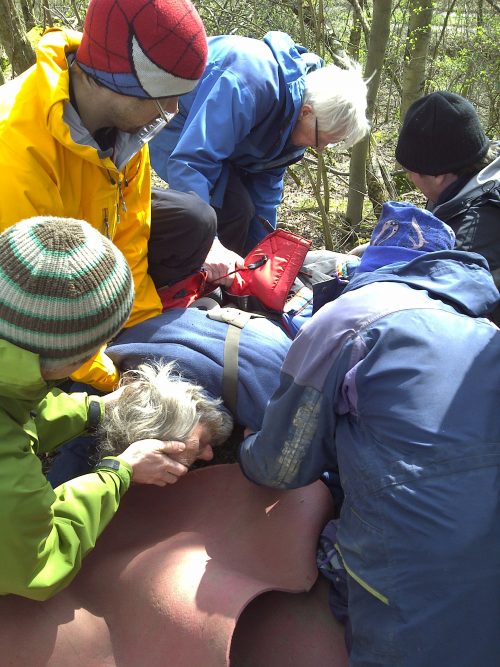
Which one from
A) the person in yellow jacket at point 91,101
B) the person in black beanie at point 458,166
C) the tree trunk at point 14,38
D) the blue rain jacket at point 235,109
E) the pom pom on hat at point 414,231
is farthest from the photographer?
the tree trunk at point 14,38

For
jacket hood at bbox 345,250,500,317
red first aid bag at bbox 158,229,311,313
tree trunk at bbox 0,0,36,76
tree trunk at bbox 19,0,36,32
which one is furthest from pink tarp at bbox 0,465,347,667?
tree trunk at bbox 19,0,36,32

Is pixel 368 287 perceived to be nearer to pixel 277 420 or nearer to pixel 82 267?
pixel 277 420

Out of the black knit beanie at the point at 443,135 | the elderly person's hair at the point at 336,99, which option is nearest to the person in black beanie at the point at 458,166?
the black knit beanie at the point at 443,135

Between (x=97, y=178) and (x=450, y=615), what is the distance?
5.34ft

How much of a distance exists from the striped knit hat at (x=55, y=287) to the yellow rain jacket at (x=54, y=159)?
1.80 ft

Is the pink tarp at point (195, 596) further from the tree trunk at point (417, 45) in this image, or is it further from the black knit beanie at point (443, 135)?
the tree trunk at point (417, 45)

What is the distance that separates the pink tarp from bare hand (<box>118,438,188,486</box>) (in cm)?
16

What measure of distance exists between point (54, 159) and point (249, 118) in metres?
1.25

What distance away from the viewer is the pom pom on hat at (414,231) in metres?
1.70

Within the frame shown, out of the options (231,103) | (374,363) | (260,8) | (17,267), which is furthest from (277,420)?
(260,8)

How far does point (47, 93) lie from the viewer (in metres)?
1.83

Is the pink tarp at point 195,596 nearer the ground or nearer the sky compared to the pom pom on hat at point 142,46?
nearer the ground

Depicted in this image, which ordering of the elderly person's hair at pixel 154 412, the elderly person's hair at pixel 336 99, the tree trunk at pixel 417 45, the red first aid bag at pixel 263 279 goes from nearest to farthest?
the elderly person's hair at pixel 154 412
the red first aid bag at pixel 263 279
the elderly person's hair at pixel 336 99
the tree trunk at pixel 417 45

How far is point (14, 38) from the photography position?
4266 millimetres
